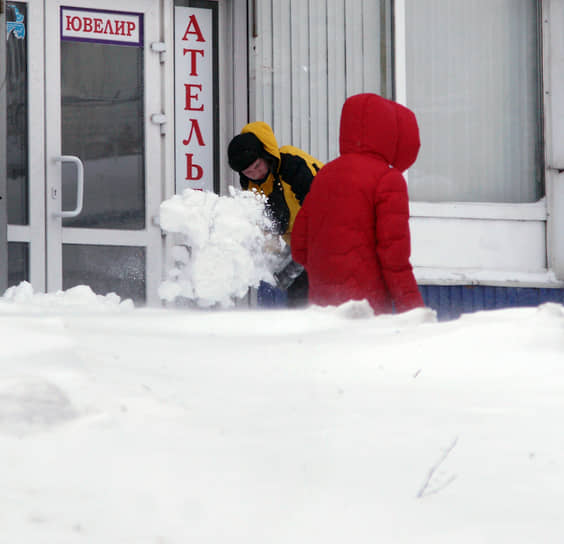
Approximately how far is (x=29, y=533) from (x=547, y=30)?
6361mm

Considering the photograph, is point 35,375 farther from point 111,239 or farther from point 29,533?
point 111,239

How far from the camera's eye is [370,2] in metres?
6.86

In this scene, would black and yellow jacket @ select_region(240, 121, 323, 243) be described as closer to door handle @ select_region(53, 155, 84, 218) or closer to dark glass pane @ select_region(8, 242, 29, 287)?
door handle @ select_region(53, 155, 84, 218)

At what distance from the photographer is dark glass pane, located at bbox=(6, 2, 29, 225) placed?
6098 millimetres

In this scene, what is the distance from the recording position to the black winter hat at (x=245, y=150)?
4965 millimetres

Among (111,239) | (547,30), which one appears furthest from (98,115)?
(547,30)

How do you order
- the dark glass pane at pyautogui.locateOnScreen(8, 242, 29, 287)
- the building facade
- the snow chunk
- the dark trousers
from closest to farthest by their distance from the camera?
the snow chunk → the dark trousers → the dark glass pane at pyautogui.locateOnScreen(8, 242, 29, 287) → the building facade

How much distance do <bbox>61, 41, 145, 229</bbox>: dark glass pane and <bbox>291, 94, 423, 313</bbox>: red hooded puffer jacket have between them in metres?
2.44

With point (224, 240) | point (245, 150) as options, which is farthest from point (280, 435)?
point (245, 150)

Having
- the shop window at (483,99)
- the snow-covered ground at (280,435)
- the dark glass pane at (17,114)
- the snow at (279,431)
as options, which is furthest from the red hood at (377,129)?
the shop window at (483,99)

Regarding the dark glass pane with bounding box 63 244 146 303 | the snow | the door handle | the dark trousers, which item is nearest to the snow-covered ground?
the snow

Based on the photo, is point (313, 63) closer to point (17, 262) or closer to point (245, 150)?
point (245, 150)

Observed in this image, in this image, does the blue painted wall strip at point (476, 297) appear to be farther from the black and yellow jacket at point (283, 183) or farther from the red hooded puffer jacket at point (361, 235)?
the red hooded puffer jacket at point (361, 235)

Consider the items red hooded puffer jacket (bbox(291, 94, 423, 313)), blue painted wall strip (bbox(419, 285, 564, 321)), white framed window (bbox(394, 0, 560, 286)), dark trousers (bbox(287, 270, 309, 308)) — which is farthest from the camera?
white framed window (bbox(394, 0, 560, 286))
